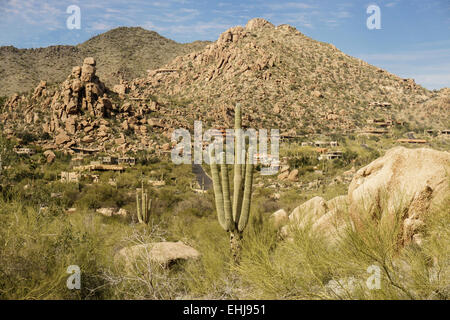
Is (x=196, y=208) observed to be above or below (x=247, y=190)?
below

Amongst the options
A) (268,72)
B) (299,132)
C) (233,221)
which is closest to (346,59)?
(268,72)

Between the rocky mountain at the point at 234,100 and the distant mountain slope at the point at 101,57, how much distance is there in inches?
421

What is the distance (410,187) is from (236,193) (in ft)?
9.58

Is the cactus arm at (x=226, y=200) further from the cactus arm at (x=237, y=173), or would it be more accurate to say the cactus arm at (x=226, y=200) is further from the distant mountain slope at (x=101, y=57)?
the distant mountain slope at (x=101, y=57)

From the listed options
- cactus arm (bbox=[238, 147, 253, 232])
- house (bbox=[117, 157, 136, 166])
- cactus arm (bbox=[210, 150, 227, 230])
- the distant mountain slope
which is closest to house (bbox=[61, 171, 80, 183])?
house (bbox=[117, 157, 136, 166])

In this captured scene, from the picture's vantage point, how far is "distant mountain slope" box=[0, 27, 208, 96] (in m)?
61.7

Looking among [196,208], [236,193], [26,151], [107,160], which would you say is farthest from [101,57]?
[236,193]

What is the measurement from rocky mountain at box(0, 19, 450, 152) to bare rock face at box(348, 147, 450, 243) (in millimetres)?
38698

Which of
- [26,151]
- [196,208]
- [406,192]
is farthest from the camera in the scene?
[26,151]

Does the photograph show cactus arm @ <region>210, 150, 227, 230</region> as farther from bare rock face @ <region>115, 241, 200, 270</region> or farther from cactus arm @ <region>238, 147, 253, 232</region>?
bare rock face @ <region>115, 241, 200, 270</region>

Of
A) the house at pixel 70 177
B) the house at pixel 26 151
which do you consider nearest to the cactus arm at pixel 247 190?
the house at pixel 70 177

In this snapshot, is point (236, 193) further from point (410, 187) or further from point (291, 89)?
point (291, 89)

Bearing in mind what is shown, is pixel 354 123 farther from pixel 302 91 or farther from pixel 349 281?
pixel 349 281

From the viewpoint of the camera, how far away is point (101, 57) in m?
83.7
